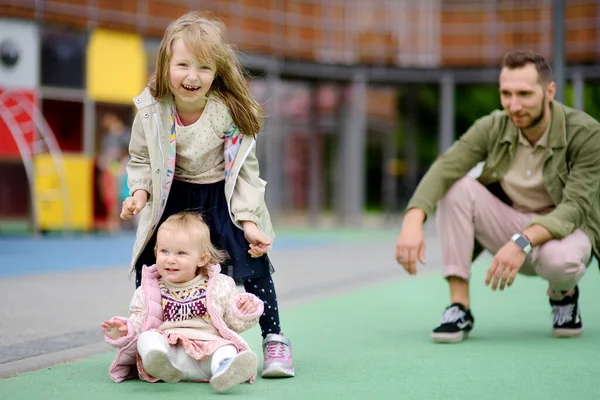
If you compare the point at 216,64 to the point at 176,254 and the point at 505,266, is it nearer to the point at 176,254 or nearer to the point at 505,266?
the point at 176,254

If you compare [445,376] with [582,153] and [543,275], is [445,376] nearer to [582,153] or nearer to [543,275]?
[543,275]

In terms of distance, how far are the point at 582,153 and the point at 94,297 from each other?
3.37 meters

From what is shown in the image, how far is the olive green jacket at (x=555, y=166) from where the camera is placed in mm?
4863

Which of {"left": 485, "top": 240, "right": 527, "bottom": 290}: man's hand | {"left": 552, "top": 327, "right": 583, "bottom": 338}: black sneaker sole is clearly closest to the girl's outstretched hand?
{"left": 485, "top": 240, "right": 527, "bottom": 290}: man's hand

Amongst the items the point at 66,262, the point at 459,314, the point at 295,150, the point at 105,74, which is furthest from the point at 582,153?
the point at 295,150

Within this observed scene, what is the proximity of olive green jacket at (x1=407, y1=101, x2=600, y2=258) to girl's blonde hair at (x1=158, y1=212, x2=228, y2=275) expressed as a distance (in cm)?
133

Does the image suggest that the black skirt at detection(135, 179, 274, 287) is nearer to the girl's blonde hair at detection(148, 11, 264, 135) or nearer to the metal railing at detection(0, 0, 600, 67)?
the girl's blonde hair at detection(148, 11, 264, 135)

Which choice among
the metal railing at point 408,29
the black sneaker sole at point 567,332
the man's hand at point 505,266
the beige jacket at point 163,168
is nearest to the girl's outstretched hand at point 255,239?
the beige jacket at point 163,168

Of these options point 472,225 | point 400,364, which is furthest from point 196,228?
point 472,225

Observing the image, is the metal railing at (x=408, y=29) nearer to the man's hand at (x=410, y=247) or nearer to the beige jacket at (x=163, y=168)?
the man's hand at (x=410, y=247)

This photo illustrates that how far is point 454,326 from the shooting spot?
482 cm

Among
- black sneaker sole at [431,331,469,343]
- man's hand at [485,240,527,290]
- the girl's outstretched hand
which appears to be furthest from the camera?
black sneaker sole at [431,331,469,343]

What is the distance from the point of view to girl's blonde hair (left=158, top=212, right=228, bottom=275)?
12.5ft

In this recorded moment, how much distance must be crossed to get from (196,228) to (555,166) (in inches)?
78.9
